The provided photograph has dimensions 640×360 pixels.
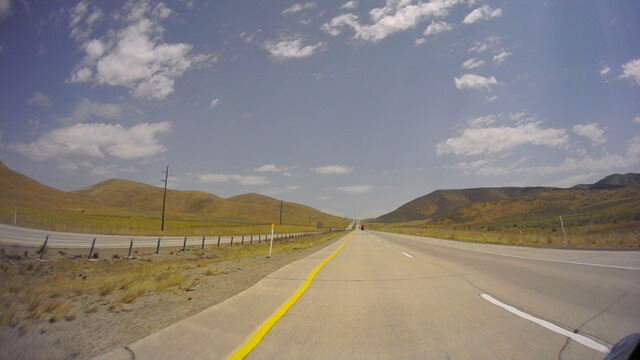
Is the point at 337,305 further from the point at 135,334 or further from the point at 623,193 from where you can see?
the point at 623,193

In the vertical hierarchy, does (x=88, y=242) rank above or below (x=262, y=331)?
below

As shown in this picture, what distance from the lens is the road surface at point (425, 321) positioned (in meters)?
4.38

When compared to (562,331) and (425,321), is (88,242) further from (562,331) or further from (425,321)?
(562,331)

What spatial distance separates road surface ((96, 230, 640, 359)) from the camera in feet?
14.4

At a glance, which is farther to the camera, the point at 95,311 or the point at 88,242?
the point at 88,242

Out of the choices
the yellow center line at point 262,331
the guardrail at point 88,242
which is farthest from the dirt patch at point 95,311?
the guardrail at point 88,242

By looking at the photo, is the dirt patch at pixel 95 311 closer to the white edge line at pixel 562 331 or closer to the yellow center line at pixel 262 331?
the yellow center line at pixel 262 331

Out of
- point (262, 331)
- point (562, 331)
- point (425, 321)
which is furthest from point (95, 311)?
point (562, 331)

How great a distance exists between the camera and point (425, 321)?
5789 mm

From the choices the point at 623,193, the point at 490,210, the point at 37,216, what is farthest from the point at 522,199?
the point at 37,216

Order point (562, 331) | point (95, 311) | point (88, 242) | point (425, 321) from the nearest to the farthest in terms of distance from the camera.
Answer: point (562, 331) < point (425, 321) < point (95, 311) < point (88, 242)

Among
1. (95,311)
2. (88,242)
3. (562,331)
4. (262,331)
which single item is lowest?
(88,242)

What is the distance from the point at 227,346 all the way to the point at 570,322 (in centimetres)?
492

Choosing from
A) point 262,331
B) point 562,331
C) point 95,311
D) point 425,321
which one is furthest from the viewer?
Answer: point 95,311
